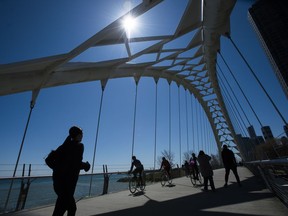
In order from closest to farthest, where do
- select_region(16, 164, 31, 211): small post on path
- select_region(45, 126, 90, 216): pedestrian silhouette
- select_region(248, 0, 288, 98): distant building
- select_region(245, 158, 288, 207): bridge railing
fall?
select_region(45, 126, 90, 216): pedestrian silhouette < select_region(245, 158, 288, 207): bridge railing < select_region(16, 164, 31, 211): small post on path < select_region(248, 0, 288, 98): distant building

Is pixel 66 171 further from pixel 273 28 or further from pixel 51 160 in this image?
pixel 273 28

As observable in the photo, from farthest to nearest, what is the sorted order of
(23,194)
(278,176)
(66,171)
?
(23,194) → (278,176) → (66,171)

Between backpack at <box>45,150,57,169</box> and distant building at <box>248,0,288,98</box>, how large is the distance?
22.0 feet

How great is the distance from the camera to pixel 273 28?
745cm

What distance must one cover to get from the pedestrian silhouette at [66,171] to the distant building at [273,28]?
21.3 feet

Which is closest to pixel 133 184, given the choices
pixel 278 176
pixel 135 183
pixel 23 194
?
pixel 135 183

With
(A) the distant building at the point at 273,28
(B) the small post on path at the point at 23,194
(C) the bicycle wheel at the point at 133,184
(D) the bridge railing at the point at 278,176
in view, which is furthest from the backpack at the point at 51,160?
(A) the distant building at the point at 273,28

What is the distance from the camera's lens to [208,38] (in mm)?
9625

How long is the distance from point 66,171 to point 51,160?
0.79ft

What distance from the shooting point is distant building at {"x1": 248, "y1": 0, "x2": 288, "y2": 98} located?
21.5 ft

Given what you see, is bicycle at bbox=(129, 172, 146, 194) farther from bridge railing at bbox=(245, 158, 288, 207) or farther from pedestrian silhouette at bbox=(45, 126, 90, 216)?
pedestrian silhouette at bbox=(45, 126, 90, 216)

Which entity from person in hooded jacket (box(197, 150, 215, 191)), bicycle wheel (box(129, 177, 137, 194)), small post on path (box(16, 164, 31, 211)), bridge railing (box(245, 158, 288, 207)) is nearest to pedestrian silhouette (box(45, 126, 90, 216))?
bridge railing (box(245, 158, 288, 207))

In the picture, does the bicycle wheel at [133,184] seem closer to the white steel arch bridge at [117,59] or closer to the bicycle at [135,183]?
the bicycle at [135,183]

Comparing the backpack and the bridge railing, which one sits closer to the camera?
the backpack
